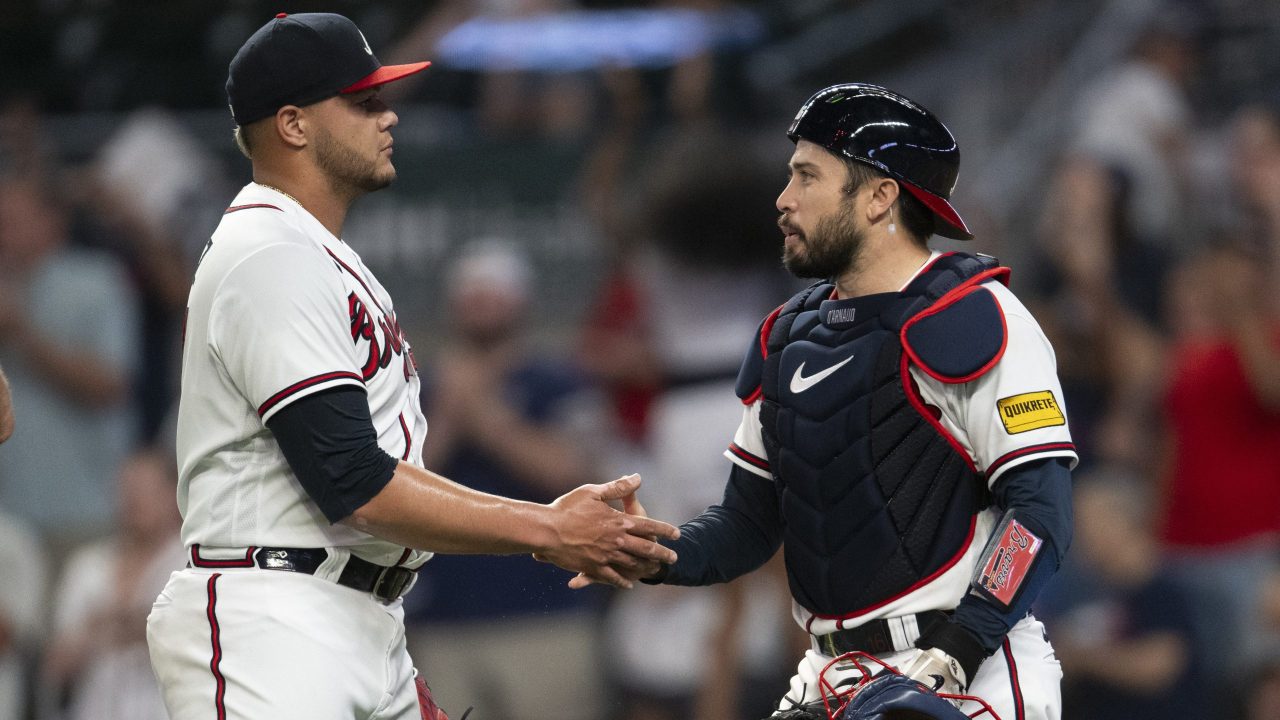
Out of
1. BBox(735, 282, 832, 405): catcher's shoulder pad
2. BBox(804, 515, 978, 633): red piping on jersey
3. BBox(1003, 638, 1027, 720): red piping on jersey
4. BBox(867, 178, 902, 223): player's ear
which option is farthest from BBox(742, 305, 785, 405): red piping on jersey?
BBox(1003, 638, 1027, 720): red piping on jersey

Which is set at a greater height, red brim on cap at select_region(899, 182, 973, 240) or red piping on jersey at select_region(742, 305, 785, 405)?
red brim on cap at select_region(899, 182, 973, 240)

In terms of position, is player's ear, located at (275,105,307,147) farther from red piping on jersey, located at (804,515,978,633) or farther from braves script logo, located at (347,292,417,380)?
red piping on jersey, located at (804,515,978,633)

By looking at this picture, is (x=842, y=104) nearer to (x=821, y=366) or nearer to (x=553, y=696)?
(x=821, y=366)

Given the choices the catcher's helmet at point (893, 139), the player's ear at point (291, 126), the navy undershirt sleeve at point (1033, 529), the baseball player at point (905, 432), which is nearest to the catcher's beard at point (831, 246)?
the baseball player at point (905, 432)

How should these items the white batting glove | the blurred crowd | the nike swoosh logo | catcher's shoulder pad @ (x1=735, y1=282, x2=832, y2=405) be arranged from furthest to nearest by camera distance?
1. the blurred crowd
2. catcher's shoulder pad @ (x1=735, y1=282, x2=832, y2=405)
3. the nike swoosh logo
4. the white batting glove

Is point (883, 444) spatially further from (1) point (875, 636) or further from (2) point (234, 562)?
(2) point (234, 562)

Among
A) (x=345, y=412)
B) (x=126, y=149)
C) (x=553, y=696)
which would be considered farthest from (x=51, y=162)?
(x=345, y=412)

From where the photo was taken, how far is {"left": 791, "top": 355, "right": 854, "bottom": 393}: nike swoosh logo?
3.48 meters

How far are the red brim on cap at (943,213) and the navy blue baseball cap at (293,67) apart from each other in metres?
1.32

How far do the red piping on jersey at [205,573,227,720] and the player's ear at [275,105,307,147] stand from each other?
3.42 ft

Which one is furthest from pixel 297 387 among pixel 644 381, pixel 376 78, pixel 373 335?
pixel 644 381

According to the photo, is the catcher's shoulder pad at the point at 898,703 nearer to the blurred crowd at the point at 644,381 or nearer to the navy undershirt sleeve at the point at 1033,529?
the navy undershirt sleeve at the point at 1033,529

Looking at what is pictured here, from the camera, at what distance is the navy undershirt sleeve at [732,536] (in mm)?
3758

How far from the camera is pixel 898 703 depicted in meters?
3.05
